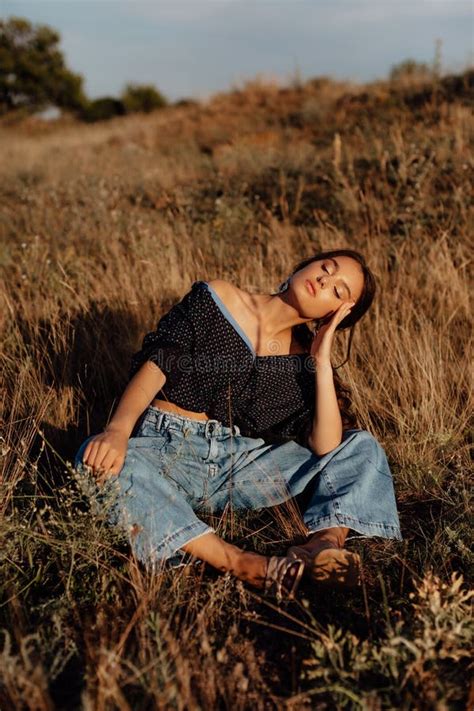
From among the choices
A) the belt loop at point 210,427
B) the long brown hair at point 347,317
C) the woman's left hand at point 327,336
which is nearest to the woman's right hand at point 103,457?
the belt loop at point 210,427

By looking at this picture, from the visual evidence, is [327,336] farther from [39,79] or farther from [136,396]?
[39,79]

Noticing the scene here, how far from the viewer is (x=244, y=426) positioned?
268 centimetres

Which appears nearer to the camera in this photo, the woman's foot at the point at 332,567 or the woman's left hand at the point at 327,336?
the woman's foot at the point at 332,567

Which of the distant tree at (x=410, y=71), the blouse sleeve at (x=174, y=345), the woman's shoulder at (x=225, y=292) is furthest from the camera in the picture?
the distant tree at (x=410, y=71)

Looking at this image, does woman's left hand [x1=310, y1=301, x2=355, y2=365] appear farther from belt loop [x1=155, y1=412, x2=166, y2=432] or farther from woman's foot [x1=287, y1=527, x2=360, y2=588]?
woman's foot [x1=287, y1=527, x2=360, y2=588]

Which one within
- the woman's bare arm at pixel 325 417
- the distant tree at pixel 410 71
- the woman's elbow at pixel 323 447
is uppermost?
the distant tree at pixel 410 71

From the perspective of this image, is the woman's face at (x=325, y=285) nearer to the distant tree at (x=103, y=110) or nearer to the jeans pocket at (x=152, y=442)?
the jeans pocket at (x=152, y=442)

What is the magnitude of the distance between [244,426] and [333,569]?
2.72ft

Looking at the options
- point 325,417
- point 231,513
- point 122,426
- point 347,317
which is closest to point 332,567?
point 231,513

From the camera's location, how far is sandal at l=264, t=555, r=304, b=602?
76.5 inches

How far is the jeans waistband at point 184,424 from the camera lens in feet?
8.19

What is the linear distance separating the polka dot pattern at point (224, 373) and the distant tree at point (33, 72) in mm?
24359

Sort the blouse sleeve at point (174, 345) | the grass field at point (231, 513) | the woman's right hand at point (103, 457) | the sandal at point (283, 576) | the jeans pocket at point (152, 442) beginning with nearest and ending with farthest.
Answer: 1. the grass field at point (231, 513)
2. the sandal at point (283, 576)
3. the woman's right hand at point (103, 457)
4. the jeans pocket at point (152, 442)
5. the blouse sleeve at point (174, 345)

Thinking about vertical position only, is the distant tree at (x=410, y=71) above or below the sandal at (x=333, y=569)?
above
